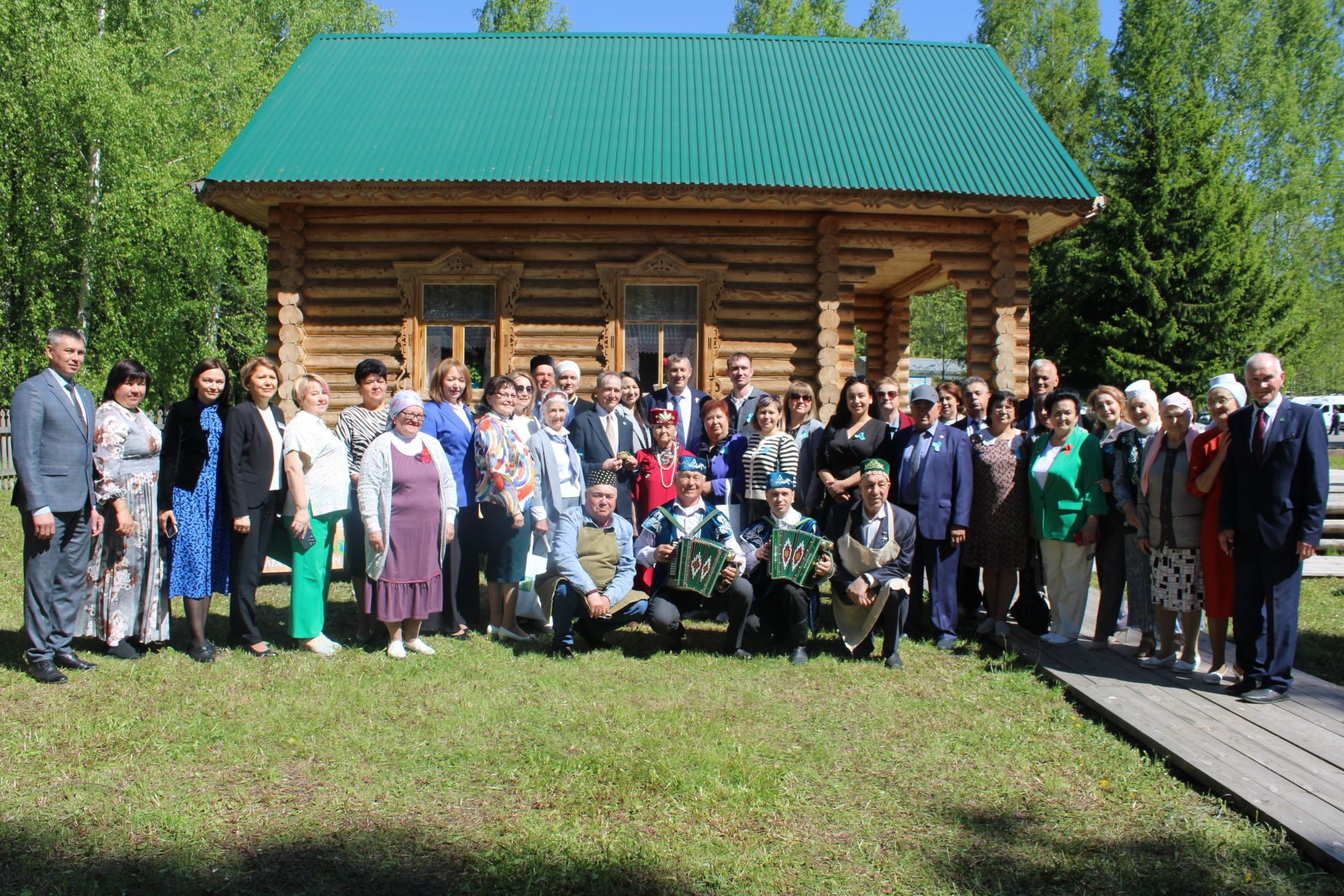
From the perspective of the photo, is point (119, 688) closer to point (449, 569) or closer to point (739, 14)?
point (449, 569)

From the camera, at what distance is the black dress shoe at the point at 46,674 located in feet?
16.6

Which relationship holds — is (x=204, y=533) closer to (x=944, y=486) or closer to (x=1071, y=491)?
(x=944, y=486)

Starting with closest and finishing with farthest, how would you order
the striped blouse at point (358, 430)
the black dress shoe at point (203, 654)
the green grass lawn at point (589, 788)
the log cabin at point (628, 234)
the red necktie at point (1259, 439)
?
1. the green grass lawn at point (589, 788)
2. the red necktie at point (1259, 439)
3. the black dress shoe at point (203, 654)
4. the striped blouse at point (358, 430)
5. the log cabin at point (628, 234)

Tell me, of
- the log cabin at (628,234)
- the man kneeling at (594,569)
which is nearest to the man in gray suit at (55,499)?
the man kneeling at (594,569)

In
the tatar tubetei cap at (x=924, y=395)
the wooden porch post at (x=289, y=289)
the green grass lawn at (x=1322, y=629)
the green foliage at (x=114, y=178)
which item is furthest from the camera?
the green foliage at (x=114, y=178)

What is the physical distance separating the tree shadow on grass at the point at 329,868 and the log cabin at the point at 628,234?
7.19 m

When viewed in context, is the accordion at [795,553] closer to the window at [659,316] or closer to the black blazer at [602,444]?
the black blazer at [602,444]

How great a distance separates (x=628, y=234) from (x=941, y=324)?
66.8ft

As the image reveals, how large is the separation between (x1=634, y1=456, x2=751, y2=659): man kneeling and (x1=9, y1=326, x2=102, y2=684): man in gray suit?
321cm

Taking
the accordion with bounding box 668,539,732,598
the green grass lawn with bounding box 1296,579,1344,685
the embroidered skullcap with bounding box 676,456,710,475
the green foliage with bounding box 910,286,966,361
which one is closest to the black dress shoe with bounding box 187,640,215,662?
the accordion with bounding box 668,539,732,598

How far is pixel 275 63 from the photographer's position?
Answer: 2294 cm

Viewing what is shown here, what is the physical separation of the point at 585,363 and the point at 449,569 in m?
4.38

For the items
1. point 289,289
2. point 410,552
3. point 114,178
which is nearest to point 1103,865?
point 410,552

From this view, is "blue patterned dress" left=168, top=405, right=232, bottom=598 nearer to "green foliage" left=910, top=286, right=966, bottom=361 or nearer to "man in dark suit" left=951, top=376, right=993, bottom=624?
"man in dark suit" left=951, top=376, right=993, bottom=624
